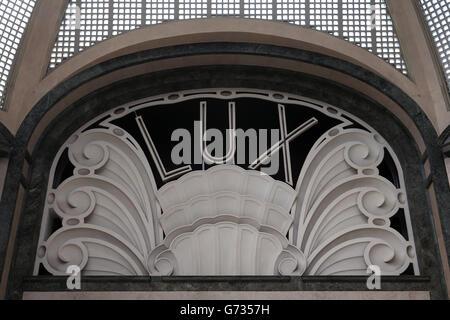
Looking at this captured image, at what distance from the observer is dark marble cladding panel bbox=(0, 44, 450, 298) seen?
25.4ft

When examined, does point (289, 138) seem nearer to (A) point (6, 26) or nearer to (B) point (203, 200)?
(B) point (203, 200)

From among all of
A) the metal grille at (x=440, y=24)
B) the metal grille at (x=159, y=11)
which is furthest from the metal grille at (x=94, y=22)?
the metal grille at (x=440, y=24)

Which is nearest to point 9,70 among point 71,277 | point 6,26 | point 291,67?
point 6,26

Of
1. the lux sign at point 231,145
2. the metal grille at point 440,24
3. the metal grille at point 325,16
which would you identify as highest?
the metal grille at point 325,16

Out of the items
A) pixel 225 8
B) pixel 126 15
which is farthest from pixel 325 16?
pixel 126 15

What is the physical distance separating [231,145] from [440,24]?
8.89 feet

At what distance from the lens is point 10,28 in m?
8.49

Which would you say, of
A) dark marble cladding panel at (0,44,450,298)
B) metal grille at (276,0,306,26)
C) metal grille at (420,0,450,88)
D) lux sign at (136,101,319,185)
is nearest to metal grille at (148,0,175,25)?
dark marble cladding panel at (0,44,450,298)

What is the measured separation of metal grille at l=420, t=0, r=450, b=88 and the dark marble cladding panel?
0.64 m

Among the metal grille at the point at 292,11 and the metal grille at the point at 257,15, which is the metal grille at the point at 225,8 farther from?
the metal grille at the point at 292,11

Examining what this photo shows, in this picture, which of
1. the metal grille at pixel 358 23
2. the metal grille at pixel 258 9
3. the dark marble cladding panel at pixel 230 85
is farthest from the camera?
the metal grille at pixel 258 9

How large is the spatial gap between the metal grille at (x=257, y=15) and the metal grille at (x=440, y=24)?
43 cm

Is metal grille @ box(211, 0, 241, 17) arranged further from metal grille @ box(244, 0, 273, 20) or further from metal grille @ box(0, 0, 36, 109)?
metal grille @ box(0, 0, 36, 109)

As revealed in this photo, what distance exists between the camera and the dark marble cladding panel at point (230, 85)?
7.74 metres
